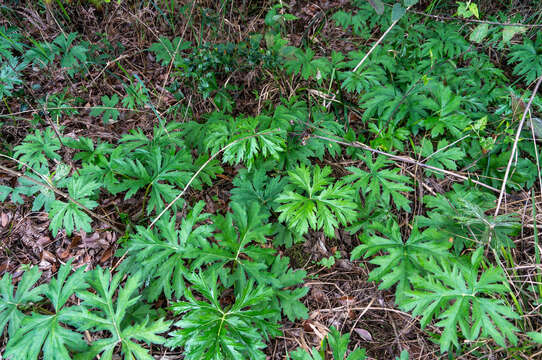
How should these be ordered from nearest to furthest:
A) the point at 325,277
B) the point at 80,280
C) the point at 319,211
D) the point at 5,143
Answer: the point at 80,280, the point at 319,211, the point at 325,277, the point at 5,143

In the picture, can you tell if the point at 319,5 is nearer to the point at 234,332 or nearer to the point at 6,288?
the point at 234,332

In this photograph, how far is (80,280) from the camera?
1764 millimetres

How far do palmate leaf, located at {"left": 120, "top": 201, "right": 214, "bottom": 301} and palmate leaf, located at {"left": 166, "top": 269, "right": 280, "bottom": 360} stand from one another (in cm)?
25

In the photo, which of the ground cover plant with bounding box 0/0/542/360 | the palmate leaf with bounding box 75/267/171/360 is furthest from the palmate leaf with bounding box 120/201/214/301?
the palmate leaf with bounding box 75/267/171/360

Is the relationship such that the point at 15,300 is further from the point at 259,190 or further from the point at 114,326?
the point at 259,190

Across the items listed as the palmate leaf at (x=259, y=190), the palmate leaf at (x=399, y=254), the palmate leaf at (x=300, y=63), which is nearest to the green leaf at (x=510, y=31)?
the palmate leaf at (x=300, y=63)

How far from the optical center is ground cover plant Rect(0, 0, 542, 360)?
1731mm

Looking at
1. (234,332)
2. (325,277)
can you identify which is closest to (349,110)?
(325,277)

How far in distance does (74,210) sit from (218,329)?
4.19 feet

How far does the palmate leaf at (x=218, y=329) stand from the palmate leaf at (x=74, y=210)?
890 millimetres

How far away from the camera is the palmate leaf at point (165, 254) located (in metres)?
1.91

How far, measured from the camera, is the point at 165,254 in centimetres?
197

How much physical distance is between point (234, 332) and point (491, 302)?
1338 mm

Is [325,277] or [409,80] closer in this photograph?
[325,277]
